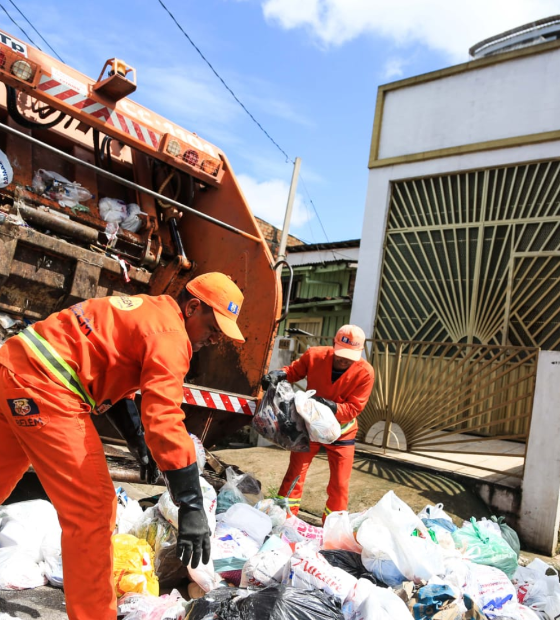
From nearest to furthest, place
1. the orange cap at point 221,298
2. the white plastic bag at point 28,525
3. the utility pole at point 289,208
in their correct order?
1. the orange cap at point 221,298
2. the white plastic bag at point 28,525
3. the utility pole at point 289,208

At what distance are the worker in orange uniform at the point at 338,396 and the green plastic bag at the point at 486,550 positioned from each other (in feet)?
2.62

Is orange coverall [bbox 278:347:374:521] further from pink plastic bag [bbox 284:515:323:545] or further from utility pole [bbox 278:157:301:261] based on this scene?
utility pole [bbox 278:157:301:261]

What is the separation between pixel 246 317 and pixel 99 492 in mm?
2644

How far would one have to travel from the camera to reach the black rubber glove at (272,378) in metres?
3.90

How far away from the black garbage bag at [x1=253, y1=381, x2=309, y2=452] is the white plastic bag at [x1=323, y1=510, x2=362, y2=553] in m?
0.78

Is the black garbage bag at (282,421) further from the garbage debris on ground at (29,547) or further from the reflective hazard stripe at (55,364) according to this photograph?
the reflective hazard stripe at (55,364)

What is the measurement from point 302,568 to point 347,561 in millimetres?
406

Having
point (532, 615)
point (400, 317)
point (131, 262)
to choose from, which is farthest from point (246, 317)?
point (400, 317)

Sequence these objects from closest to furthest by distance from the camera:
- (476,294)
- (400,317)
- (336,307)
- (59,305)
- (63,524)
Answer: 1. (63,524)
2. (59,305)
3. (476,294)
4. (400,317)
5. (336,307)

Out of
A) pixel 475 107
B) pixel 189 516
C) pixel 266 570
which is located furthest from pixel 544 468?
pixel 475 107

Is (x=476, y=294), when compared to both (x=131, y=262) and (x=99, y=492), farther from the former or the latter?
(x=99, y=492)

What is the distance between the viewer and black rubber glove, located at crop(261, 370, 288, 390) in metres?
3.90

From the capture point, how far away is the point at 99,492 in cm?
181

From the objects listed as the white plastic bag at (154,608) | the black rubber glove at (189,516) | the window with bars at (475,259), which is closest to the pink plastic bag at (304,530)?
the white plastic bag at (154,608)
